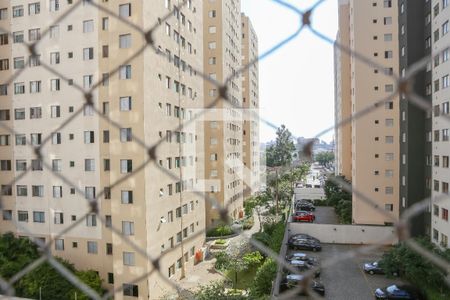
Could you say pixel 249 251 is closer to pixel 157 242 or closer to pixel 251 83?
pixel 157 242

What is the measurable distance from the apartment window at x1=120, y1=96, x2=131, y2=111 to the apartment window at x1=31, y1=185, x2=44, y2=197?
1.86 meters

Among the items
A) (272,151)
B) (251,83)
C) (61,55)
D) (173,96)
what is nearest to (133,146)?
(173,96)

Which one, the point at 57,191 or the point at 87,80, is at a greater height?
A: the point at 87,80

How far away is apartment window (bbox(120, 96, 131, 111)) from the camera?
15.7 ft

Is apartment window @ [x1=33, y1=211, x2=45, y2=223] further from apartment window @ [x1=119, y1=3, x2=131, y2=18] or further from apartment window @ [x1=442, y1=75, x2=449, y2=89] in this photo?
apartment window @ [x1=442, y1=75, x2=449, y2=89]

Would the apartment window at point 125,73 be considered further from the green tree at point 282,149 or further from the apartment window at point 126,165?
the green tree at point 282,149

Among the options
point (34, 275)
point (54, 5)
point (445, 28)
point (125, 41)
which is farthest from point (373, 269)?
point (54, 5)

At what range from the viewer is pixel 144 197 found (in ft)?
15.3

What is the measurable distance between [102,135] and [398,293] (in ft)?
13.6

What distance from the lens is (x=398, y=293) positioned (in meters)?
4.52

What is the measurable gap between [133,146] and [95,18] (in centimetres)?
184

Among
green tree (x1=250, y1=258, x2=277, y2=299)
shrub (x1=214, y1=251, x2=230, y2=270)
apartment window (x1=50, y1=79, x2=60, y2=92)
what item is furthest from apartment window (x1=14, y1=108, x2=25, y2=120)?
green tree (x1=250, y1=258, x2=277, y2=299)

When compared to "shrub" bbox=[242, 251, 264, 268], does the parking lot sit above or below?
below

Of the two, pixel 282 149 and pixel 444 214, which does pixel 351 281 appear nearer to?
pixel 444 214
